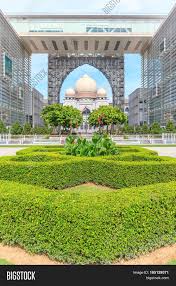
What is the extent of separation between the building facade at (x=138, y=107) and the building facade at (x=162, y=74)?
11.4 feet

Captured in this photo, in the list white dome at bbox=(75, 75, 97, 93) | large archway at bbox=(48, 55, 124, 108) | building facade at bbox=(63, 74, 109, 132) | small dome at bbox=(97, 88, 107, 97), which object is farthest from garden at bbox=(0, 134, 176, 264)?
large archway at bbox=(48, 55, 124, 108)

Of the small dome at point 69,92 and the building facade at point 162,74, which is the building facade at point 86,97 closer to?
the small dome at point 69,92

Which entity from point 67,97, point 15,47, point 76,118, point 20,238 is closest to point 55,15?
point 15,47

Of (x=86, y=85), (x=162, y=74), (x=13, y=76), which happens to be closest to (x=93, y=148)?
(x=162, y=74)

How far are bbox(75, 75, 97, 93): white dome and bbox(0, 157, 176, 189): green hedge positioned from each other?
225 ft

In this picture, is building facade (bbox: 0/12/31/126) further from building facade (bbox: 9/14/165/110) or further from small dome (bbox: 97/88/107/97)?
small dome (bbox: 97/88/107/97)

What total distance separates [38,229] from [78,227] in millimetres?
716

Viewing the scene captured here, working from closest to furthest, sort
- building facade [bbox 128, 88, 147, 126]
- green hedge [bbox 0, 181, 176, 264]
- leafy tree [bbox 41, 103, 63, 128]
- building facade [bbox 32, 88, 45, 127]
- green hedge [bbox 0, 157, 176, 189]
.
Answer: green hedge [bbox 0, 181, 176, 264], green hedge [bbox 0, 157, 176, 189], leafy tree [bbox 41, 103, 63, 128], building facade [bbox 128, 88, 147, 126], building facade [bbox 32, 88, 45, 127]

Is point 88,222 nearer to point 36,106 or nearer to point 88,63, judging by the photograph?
point 88,63

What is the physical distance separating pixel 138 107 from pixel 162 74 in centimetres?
2144

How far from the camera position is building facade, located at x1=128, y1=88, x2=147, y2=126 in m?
79.4

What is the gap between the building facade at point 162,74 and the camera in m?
56.6

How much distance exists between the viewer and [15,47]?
6875 centimetres
